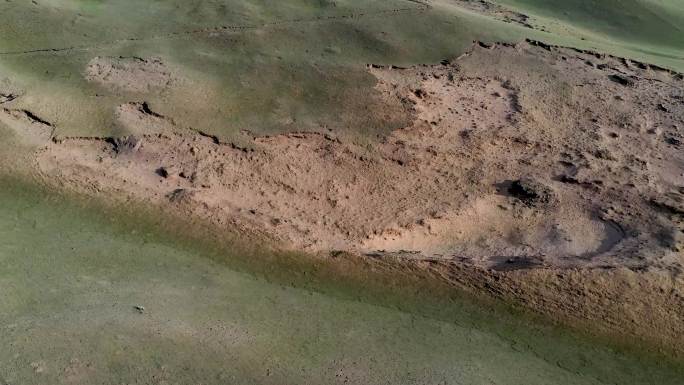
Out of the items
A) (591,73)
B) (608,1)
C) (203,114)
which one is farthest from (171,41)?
(608,1)

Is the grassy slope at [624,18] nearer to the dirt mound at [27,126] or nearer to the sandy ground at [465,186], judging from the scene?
the sandy ground at [465,186]

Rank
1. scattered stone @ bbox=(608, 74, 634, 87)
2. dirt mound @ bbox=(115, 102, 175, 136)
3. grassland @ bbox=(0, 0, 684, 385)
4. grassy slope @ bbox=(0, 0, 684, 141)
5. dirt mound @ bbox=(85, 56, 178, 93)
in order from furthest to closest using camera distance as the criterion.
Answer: scattered stone @ bbox=(608, 74, 634, 87) → dirt mound @ bbox=(85, 56, 178, 93) → grassy slope @ bbox=(0, 0, 684, 141) → dirt mound @ bbox=(115, 102, 175, 136) → grassland @ bbox=(0, 0, 684, 385)

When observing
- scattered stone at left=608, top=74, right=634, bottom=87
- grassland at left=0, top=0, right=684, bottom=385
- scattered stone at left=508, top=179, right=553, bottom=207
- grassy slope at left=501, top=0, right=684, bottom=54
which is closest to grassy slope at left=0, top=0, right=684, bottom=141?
grassland at left=0, top=0, right=684, bottom=385

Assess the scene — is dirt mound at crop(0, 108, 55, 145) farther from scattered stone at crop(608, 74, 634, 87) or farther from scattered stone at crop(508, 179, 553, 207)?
scattered stone at crop(608, 74, 634, 87)

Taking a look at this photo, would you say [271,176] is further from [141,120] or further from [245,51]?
[245,51]

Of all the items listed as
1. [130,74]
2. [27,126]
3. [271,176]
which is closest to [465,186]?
[271,176]

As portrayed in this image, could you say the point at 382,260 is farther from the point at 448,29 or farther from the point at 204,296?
the point at 448,29
